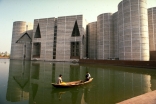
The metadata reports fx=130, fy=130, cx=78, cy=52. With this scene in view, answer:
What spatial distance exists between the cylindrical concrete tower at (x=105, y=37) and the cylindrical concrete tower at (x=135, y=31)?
12.1 meters

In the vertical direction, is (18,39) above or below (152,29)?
below

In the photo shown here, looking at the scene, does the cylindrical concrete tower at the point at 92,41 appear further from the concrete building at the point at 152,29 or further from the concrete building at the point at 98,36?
the concrete building at the point at 152,29

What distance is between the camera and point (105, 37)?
7188 cm

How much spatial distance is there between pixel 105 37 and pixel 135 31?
19464mm

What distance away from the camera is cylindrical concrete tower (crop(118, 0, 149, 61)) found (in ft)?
176

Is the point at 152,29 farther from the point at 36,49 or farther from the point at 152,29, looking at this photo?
the point at 36,49

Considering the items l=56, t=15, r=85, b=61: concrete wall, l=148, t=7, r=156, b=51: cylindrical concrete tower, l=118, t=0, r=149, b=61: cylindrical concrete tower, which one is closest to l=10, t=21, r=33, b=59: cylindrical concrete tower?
l=56, t=15, r=85, b=61: concrete wall

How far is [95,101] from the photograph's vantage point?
12430mm

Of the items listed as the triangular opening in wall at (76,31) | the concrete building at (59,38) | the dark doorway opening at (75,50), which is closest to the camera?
the concrete building at (59,38)

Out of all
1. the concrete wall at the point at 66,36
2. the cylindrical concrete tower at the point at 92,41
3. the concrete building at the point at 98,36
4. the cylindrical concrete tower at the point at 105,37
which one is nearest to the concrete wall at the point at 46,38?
the concrete building at the point at 98,36

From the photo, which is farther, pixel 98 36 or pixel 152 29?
pixel 98 36

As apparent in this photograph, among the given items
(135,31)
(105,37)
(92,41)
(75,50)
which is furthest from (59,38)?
(135,31)

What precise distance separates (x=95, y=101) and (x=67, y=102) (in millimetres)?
2667

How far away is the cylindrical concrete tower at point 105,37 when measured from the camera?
70594mm
